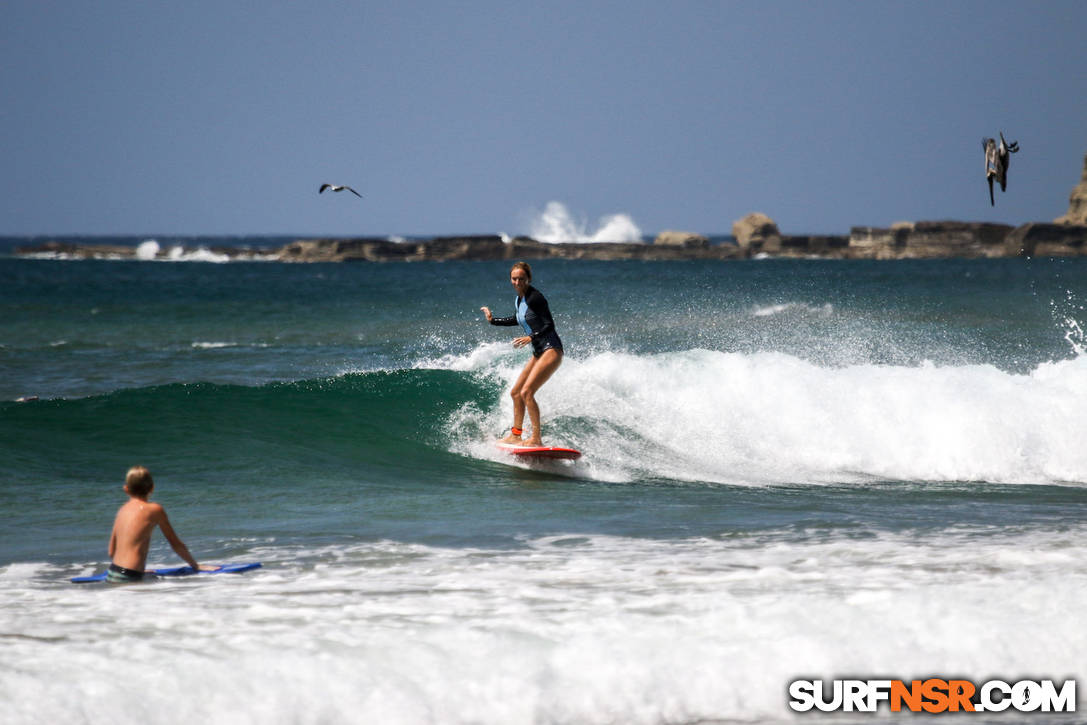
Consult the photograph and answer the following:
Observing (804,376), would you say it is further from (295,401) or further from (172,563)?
(172,563)

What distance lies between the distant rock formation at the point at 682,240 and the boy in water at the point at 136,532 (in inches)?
4335

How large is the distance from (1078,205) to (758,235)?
31288 mm

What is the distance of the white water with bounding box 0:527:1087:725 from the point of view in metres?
5.21

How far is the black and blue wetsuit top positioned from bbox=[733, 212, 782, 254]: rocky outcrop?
111263 mm

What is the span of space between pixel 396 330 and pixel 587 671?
2716 centimetres

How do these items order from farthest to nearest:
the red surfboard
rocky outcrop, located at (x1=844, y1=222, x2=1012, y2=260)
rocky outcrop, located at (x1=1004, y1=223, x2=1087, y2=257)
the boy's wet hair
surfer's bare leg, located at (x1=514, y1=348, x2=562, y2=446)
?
rocky outcrop, located at (x1=844, y1=222, x2=1012, y2=260) < rocky outcrop, located at (x1=1004, y1=223, x2=1087, y2=257) < the red surfboard < surfer's bare leg, located at (x1=514, y1=348, x2=562, y2=446) < the boy's wet hair

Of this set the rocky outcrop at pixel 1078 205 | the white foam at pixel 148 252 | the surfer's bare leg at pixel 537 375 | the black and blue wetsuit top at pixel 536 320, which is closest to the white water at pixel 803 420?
the surfer's bare leg at pixel 537 375

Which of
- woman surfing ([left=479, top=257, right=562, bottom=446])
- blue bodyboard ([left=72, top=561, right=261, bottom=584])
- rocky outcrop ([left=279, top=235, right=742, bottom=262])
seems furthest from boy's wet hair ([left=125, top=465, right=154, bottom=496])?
rocky outcrop ([left=279, top=235, right=742, bottom=262])

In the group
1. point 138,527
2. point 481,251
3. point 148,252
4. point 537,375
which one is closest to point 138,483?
point 138,527

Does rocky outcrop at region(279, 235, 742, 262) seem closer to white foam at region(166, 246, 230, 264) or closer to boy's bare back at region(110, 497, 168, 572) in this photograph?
white foam at region(166, 246, 230, 264)

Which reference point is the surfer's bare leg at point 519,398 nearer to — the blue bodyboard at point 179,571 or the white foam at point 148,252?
the blue bodyboard at point 179,571

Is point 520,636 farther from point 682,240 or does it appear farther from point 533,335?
point 682,240

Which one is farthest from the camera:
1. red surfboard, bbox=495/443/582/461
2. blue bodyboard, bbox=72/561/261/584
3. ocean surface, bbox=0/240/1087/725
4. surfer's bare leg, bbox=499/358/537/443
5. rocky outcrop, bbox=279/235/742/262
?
rocky outcrop, bbox=279/235/742/262

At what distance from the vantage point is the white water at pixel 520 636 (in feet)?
17.1
